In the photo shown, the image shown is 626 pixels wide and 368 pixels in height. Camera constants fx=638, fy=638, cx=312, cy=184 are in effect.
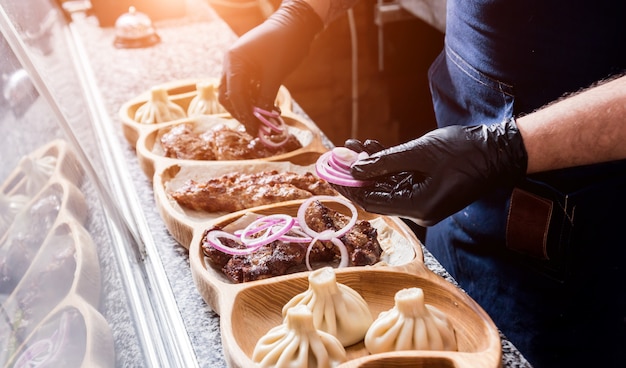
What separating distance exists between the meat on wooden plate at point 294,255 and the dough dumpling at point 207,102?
1.14 meters

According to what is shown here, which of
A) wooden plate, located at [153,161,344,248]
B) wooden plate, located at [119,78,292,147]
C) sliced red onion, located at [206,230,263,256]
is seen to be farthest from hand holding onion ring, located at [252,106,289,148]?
sliced red onion, located at [206,230,263,256]

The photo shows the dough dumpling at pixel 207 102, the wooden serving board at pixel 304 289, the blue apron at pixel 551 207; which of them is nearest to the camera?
the wooden serving board at pixel 304 289

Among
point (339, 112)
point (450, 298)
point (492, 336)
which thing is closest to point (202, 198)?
point (450, 298)

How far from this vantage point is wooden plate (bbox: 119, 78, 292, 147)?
2.86 meters

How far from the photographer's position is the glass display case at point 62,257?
5.01 feet

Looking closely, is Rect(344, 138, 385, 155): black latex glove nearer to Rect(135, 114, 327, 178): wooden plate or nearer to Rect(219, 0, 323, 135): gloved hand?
Rect(135, 114, 327, 178): wooden plate

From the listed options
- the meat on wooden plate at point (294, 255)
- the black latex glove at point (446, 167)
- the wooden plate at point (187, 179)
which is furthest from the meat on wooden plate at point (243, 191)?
the black latex glove at point (446, 167)

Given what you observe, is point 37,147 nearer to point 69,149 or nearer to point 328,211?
point 69,149

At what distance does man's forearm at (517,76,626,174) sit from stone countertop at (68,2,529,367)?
463 millimetres

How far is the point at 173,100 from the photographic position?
316 centimetres

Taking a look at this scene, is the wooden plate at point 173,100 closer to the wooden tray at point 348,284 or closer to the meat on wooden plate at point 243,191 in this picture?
the meat on wooden plate at point 243,191

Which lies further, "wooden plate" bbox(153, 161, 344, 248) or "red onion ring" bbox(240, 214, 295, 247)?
"wooden plate" bbox(153, 161, 344, 248)

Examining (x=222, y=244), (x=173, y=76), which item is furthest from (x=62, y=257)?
(x=173, y=76)

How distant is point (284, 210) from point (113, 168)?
949mm
